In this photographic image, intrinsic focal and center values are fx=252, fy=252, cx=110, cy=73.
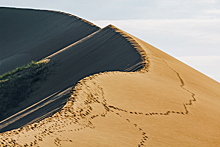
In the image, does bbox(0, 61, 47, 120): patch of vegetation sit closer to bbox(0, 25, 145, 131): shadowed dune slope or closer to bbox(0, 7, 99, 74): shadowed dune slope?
bbox(0, 25, 145, 131): shadowed dune slope

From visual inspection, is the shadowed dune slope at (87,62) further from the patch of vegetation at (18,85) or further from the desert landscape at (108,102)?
the patch of vegetation at (18,85)

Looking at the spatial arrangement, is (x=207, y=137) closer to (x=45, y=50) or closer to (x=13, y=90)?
(x=13, y=90)

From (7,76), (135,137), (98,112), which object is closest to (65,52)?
(7,76)

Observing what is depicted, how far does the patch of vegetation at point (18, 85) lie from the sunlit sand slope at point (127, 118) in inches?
171

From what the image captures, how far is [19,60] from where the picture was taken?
648 inches

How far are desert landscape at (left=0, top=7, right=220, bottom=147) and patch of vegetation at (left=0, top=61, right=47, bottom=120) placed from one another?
0.04 metres

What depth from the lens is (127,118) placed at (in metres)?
4.89

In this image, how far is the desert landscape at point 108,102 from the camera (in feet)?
14.1

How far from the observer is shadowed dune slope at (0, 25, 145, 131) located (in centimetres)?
911

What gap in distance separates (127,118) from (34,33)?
17.7m

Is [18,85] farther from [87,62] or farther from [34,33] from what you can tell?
[34,33]

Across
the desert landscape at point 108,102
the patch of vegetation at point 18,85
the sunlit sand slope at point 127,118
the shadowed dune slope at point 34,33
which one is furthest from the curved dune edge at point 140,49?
the shadowed dune slope at point 34,33

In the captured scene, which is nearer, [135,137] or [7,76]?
[135,137]

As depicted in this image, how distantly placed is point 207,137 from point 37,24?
19.9 metres
